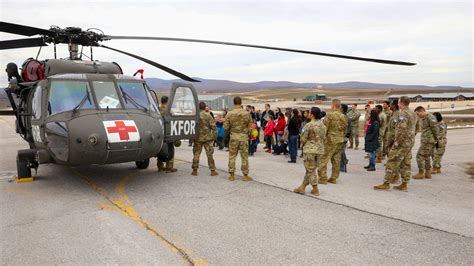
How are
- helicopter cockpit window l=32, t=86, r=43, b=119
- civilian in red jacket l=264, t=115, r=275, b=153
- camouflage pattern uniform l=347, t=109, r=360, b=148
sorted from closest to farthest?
1. helicopter cockpit window l=32, t=86, r=43, b=119
2. camouflage pattern uniform l=347, t=109, r=360, b=148
3. civilian in red jacket l=264, t=115, r=275, b=153

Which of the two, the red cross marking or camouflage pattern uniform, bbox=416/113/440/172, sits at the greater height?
the red cross marking

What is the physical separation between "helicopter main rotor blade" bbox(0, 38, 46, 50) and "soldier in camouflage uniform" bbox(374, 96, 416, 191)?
8153 millimetres

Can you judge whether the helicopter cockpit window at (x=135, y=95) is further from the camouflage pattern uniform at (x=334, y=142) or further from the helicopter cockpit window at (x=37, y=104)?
the camouflage pattern uniform at (x=334, y=142)

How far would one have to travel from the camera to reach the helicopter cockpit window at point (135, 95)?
274 inches

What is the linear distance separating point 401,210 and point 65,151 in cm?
567

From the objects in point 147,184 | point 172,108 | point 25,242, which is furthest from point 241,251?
point 172,108

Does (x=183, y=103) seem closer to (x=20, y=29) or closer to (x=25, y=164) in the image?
(x=20, y=29)

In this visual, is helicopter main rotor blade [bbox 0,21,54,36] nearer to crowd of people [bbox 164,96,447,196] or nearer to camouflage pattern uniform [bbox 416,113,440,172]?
crowd of people [bbox 164,96,447,196]

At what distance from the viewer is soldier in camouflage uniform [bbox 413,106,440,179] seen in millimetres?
7984

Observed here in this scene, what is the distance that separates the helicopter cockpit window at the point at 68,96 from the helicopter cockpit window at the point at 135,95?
2.15 ft

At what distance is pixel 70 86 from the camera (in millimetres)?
6742

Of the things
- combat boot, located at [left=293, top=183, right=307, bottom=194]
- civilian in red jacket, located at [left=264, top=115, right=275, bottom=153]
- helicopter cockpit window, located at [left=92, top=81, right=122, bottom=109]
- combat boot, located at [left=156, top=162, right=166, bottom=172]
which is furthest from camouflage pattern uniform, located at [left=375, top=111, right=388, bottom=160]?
helicopter cockpit window, located at [left=92, top=81, right=122, bottom=109]

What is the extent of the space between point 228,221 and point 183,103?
363cm

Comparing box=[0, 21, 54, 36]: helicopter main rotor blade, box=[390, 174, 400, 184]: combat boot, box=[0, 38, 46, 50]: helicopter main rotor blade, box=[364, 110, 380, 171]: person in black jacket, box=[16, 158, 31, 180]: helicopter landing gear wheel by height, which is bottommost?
box=[390, 174, 400, 184]: combat boot
